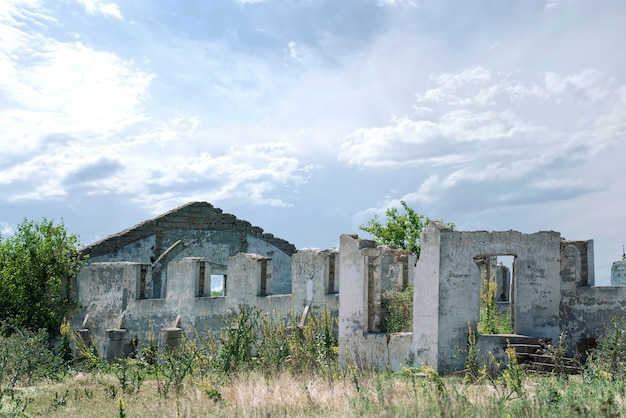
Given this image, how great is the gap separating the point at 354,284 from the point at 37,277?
1519cm

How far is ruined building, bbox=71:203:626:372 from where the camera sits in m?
14.1

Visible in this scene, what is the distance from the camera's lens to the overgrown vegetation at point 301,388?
9367 millimetres

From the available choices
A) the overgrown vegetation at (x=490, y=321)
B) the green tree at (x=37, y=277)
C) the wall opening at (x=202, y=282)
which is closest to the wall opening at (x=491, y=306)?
the overgrown vegetation at (x=490, y=321)

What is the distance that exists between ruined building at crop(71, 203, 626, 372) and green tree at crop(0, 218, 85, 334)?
67cm

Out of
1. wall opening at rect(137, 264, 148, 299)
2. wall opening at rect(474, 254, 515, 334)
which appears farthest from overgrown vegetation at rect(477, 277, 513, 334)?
wall opening at rect(137, 264, 148, 299)

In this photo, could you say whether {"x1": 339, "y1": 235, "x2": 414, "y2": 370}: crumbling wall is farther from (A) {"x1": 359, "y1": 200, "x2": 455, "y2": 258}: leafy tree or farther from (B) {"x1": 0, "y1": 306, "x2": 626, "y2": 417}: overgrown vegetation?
(A) {"x1": 359, "y1": 200, "x2": 455, "y2": 258}: leafy tree

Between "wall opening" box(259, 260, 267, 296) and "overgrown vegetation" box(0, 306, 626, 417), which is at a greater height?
"wall opening" box(259, 260, 267, 296)

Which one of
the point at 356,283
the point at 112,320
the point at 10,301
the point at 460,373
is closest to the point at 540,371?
the point at 460,373

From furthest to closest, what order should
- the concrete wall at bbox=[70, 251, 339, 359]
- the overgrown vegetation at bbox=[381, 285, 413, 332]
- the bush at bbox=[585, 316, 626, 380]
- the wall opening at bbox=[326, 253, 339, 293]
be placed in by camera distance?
the concrete wall at bbox=[70, 251, 339, 359] → the wall opening at bbox=[326, 253, 339, 293] → the overgrown vegetation at bbox=[381, 285, 413, 332] → the bush at bbox=[585, 316, 626, 380]

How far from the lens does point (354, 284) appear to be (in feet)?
50.7

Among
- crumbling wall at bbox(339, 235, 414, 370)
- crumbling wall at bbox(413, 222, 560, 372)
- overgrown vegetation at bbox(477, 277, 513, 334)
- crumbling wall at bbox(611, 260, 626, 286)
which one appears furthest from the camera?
crumbling wall at bbox(611, 260, 626, 286)

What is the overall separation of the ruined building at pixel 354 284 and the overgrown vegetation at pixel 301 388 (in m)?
0.84

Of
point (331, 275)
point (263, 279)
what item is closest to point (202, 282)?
point (263, 279)

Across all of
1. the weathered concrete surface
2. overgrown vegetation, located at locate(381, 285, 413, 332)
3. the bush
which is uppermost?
the weathered concrete surface
